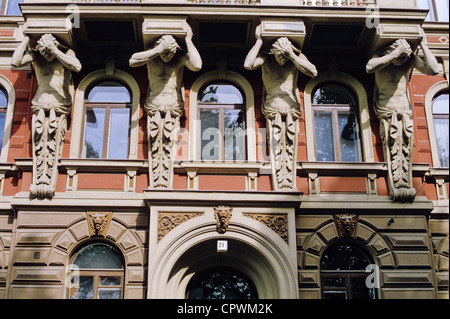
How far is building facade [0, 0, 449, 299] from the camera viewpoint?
35.0 ft

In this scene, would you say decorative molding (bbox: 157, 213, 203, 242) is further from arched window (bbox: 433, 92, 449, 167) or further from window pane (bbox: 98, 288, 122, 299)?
arched window (bbox: 433, 92, 449, 167)

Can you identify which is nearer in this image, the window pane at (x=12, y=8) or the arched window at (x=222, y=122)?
the arched window at (x=222, y=122)

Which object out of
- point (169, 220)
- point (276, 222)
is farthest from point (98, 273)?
point (276, 222)

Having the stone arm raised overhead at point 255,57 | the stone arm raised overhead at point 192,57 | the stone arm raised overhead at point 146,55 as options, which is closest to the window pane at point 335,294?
the stone arm raised overhead at point 255,57

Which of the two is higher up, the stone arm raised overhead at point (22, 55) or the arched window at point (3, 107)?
the stone arm raised overhead at point (22, 55)

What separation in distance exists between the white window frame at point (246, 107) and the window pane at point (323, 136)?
1.52m

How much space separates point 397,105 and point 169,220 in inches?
220

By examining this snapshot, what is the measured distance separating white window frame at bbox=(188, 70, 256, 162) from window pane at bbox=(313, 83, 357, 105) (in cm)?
163

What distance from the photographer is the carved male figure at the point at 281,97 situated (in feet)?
36.5

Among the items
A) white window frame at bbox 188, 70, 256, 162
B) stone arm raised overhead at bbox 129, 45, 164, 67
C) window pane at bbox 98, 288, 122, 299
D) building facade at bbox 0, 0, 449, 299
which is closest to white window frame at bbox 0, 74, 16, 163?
building facade at bbox 0, 0, 449, 299

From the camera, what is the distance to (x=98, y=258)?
10922mm

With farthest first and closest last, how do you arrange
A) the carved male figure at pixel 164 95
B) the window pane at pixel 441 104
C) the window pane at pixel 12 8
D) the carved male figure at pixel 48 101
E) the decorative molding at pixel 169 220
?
the window pane at pixel 12 8 → the window pane at pixel 441 104 → the carved male figure at pixel 164 95 → the carved male figure at pixel 48 101 → the decorative molding at pixel 169 220

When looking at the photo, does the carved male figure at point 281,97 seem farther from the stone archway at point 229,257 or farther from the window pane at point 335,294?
the window pane at point 335,294
